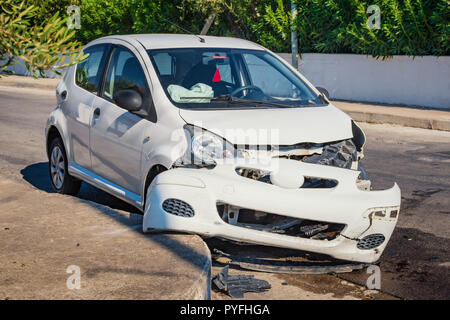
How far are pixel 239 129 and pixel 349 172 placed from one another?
2.96 feet

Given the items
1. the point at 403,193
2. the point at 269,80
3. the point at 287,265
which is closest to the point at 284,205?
the point at 287,265

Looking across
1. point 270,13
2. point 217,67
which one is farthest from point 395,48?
point 217,67

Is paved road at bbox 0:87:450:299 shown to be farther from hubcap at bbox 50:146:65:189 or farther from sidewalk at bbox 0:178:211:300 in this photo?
sidewalk at bbox 0:178:211:300

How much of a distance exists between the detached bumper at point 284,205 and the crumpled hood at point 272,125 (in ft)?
1.12

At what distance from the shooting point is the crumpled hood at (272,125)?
5094 millimetres

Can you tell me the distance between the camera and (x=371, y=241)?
4.84 m

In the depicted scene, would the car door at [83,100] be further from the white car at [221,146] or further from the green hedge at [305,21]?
the green hedge at [305,21]

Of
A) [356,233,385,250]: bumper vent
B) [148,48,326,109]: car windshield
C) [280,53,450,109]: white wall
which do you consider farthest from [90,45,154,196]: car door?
[280,53,450,109]: white wall

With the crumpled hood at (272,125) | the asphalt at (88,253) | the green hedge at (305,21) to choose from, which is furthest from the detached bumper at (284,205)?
the green hedge at (305,21)

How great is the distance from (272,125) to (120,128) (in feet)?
4.75

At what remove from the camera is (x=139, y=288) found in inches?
159

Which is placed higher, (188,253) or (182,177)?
(182,177)

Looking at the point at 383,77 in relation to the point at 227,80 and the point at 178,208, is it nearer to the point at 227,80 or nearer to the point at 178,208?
the point at 227,80
